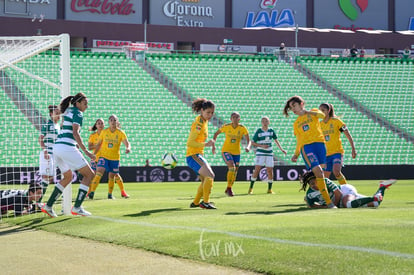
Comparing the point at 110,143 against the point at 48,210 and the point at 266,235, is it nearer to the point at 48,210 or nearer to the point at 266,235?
the point at 48,210

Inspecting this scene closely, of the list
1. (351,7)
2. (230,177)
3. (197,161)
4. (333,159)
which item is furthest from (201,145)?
(351,7)

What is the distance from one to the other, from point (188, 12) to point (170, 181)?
25.1 metres

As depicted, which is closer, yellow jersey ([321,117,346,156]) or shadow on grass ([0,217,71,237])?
shadow on grass ([0,217,71,237])

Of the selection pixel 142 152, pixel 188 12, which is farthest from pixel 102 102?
pixel 188 12

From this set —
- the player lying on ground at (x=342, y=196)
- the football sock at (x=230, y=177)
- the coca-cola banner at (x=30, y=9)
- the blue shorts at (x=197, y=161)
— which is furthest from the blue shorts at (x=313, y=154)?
the coca-cola banner at (x=30, y=9)

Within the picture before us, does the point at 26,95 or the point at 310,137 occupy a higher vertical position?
the point at 26,95

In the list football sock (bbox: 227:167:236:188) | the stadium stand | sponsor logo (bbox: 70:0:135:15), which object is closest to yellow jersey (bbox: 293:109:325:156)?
football sock (bbox: 227:167:236:188)

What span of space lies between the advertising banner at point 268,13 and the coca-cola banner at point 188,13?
52.1 inches

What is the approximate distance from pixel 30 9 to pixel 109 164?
3129 centimetres

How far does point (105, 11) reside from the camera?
1934 inches

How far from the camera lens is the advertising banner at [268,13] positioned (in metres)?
52.7

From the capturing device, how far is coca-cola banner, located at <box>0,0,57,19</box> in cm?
4568

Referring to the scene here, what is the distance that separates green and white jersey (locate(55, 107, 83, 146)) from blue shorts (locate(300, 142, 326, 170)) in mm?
4067

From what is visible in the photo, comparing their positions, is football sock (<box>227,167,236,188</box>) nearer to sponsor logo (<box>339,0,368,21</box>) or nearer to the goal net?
the goal net
